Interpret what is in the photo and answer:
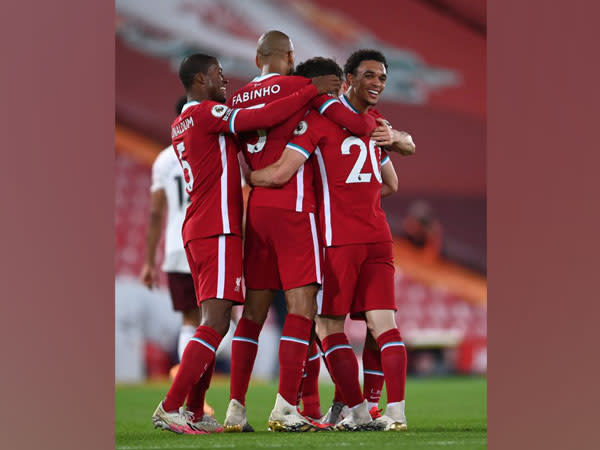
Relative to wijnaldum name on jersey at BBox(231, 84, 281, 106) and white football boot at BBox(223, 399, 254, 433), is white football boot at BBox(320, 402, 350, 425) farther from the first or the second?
wijnaldum name on jersey at BBox(231, 84, 281, 106)

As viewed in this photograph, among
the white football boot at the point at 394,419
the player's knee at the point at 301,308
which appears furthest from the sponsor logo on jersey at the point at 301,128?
the white football boot at the point at 394,419

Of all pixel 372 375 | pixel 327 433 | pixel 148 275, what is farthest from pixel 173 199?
pixel 327 433

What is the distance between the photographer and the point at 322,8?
12453 mm

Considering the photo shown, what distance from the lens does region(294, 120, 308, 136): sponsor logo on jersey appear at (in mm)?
4277

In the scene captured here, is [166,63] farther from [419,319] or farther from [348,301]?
[348,301]

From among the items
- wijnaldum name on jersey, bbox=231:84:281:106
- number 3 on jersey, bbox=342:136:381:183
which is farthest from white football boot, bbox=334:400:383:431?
wijnaldum name on jersey, bbox=231:84:281:106

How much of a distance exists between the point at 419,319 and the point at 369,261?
27.1ft

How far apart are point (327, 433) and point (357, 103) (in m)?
1.63

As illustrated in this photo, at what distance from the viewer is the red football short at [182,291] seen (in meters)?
5.48

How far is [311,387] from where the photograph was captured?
15.4ft

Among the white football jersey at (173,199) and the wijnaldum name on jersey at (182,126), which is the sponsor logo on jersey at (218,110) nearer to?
the wijnaldum name on jersey at (182,126)

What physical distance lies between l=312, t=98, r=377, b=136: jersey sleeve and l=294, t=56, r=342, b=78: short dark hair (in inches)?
7.1

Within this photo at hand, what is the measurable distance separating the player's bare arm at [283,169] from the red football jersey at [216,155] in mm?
137

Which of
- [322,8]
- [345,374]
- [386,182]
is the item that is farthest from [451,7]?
[345,374]
